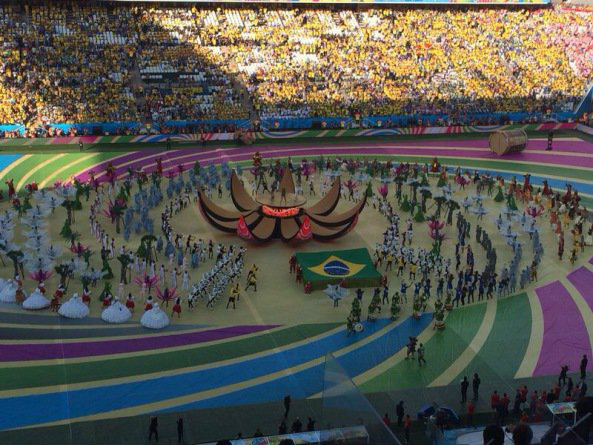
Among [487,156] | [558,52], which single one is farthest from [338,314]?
[558,52]

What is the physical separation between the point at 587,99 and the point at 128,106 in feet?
115

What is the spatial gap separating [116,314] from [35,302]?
10.6ft

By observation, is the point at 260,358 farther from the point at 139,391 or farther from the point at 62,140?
the point at 62,140

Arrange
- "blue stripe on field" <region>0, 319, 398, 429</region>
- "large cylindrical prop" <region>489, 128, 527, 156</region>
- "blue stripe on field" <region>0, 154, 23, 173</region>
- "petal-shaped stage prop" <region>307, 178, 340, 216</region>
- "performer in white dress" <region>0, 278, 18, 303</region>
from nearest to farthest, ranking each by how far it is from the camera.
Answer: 1. "blue stripe on field" <region>0, 319, 398, 429</region>
2. "performer in white dress" <region>0, 278, 18, 303</region>
3. "petal-shaped stage prop" <region>307, 178, 340, 216</region>
4. "blue stripe on field" <region>0, 154, 23, 173</region>
5. "large cylindrical prop" <region>489, 128, 527, 156</region>

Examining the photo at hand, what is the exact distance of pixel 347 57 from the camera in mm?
65812

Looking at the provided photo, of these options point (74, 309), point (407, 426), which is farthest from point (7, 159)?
point (407, 426)

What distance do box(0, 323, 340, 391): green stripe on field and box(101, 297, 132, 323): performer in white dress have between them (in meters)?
2.47

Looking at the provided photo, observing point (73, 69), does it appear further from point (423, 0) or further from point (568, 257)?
point (568, 257)

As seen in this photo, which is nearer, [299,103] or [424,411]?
[424,411]

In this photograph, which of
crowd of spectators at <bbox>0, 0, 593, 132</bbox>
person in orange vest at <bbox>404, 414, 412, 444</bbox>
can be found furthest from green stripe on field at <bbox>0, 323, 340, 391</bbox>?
crowd of spectators at <bbox>0, 0, 593, 132</bbox>

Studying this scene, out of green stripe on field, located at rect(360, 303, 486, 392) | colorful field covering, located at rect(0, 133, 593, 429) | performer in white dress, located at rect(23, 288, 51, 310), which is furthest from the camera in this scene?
performer in white dress, located at rect(23, 288, 51, 310)

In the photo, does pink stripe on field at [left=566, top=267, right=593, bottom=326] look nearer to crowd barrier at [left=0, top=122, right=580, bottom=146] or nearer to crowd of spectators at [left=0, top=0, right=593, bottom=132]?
crowd barrier at [left=0, top=122, right=580, bottom=146]

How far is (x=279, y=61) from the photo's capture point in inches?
2525

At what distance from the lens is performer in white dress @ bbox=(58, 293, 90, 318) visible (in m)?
29.1
